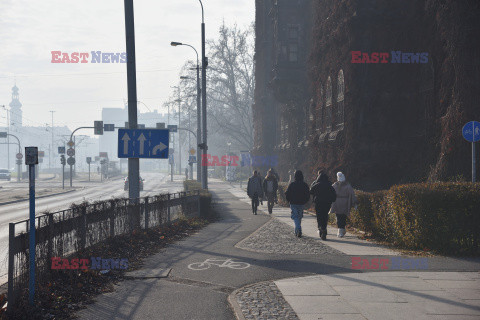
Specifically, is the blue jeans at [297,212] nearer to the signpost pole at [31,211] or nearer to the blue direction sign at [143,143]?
the blue direction sign at [143,143]

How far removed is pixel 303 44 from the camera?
3506 centimetres

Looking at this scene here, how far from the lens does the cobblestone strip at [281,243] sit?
39.7ft

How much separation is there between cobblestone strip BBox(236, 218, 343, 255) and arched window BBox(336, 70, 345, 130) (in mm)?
6744

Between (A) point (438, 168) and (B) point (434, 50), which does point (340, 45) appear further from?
(A) point (438, 168)

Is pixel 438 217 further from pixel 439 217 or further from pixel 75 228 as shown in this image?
pixel 75 228

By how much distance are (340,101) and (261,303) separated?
15.8m

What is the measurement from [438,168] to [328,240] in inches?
170

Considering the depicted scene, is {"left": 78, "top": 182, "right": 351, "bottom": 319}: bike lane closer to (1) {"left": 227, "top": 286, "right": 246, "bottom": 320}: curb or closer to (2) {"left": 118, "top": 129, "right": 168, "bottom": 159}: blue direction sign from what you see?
(1) {"left": 227, "top": 286, "right": 246, "bottom": 320}: curb

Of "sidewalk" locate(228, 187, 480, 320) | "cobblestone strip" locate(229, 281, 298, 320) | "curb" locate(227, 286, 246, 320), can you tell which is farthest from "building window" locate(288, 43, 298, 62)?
"curb" locate(227, 286, 246, 320)

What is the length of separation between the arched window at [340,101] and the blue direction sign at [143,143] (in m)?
10.2

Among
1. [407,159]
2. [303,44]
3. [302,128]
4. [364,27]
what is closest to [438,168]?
[407,159]

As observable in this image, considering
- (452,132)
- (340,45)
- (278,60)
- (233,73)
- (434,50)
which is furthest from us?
(233,73)

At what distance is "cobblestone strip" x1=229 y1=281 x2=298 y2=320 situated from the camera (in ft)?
21.7

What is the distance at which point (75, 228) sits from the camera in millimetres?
9688
